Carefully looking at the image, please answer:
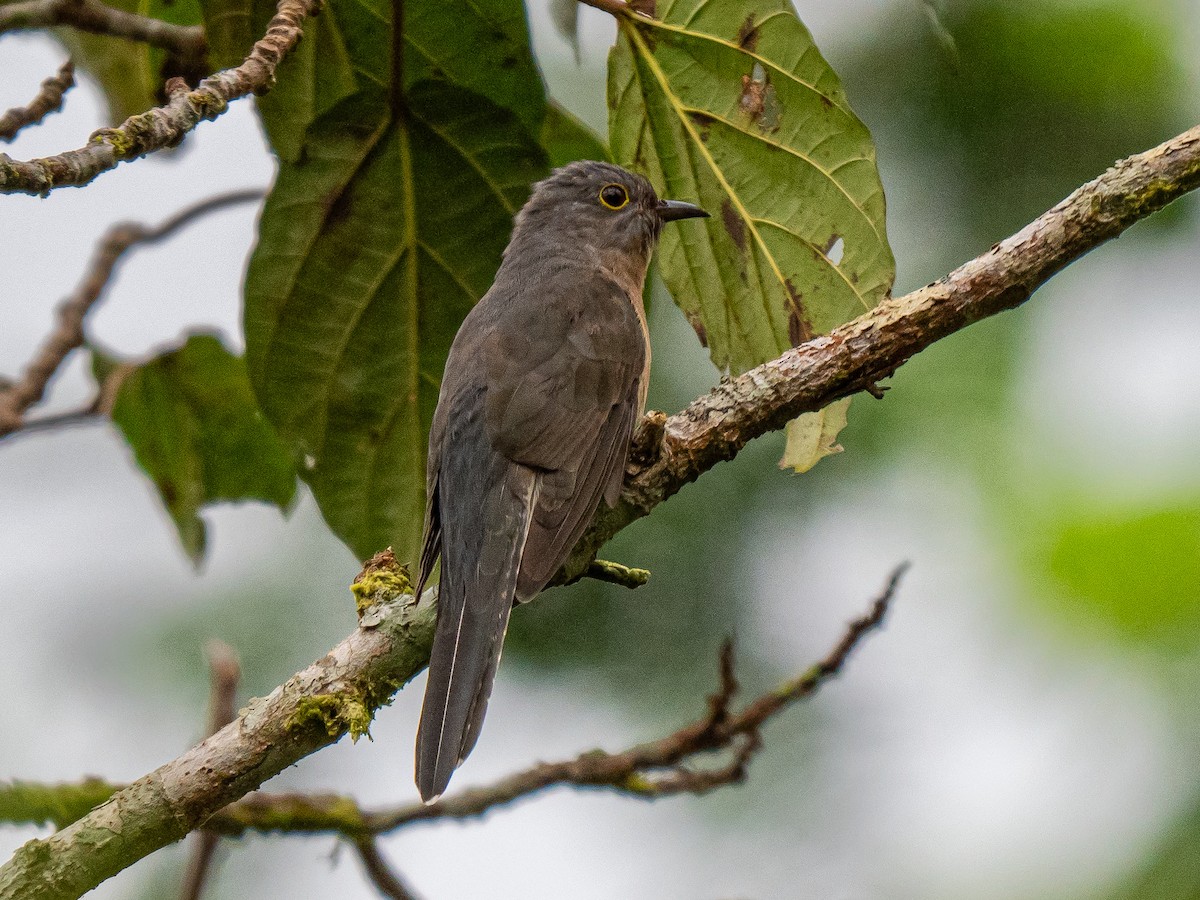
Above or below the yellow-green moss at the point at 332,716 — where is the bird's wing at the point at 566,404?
above

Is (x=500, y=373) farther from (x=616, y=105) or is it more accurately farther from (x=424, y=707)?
(x=424, y=707)

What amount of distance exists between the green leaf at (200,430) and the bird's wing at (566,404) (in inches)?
39.7

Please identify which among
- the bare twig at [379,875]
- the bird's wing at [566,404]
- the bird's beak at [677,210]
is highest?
the bird's beak at [677,210]

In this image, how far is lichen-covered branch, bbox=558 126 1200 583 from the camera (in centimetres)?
285

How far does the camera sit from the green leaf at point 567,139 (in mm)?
4133

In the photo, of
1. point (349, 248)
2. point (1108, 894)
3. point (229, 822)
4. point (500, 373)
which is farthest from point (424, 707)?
point (1108, 894)

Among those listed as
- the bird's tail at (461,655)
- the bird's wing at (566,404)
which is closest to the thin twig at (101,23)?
the bird's wing at (566,404)

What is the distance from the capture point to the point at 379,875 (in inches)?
145

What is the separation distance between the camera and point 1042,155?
5.98 meters

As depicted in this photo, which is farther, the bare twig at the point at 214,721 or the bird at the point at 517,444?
the bare twig at the point at 214,721

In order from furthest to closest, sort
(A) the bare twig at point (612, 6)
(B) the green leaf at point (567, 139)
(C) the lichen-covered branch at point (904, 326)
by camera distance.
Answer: (B) the green leaf at point (567, 139), (A) the bare twig at point (612, 6), (C) the lichen-covered branch at point (904, 326)

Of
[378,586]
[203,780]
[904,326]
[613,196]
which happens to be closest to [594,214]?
[613,196]

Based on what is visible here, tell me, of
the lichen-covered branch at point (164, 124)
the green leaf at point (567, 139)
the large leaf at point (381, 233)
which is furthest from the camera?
the green leaf at point (567, 139)

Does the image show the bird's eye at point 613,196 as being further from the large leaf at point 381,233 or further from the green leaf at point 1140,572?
the green leaf at point 1140,572
